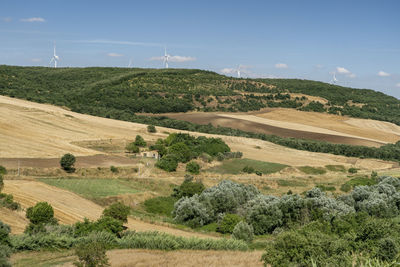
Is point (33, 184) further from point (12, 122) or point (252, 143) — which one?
point (252, 143)

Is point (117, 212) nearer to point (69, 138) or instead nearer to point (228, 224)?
point (228, 224)

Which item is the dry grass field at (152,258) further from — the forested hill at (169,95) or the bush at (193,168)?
the forested hill at (169,95)

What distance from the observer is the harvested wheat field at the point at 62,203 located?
38.2 metres

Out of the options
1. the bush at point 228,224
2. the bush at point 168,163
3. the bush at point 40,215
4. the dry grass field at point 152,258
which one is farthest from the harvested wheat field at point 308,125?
the bush at point 40,215

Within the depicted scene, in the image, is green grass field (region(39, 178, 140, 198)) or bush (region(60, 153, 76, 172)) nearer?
green grass field (region(39, 178, 140, 198))

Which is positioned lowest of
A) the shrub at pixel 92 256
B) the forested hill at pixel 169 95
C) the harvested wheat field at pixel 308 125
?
the shrub at pixel 92 256

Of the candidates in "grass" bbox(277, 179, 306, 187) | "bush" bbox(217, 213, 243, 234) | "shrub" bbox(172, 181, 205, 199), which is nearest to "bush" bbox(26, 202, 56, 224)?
"bush" bbox(217, 213, 243, 234)

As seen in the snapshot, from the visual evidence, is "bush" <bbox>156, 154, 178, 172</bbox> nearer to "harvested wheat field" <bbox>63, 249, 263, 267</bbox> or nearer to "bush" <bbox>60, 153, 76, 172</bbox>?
"bush" <bbox>60, 153, 76, 172</bbox>

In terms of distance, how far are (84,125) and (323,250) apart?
64078 millimetres

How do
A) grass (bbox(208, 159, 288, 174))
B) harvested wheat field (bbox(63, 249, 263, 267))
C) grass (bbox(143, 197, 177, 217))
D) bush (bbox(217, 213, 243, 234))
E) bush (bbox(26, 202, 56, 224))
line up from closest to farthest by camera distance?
harvested wheat field (bbox(63, 249, 263, 267)) → bush (bbox(26, 202, 56, 224)) → bush (bbox(217, 213, 243, 234)) → grass (bbox(143, 197, 177, 217)) → grass (bbox(208, 159, 288, 174))

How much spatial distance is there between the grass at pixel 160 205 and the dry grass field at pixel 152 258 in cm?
1692

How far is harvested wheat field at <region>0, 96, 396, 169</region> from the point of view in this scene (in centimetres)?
6004

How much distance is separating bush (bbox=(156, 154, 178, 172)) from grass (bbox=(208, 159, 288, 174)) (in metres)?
5.91

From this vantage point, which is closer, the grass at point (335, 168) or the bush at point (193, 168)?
the bush at point (193, 168)
